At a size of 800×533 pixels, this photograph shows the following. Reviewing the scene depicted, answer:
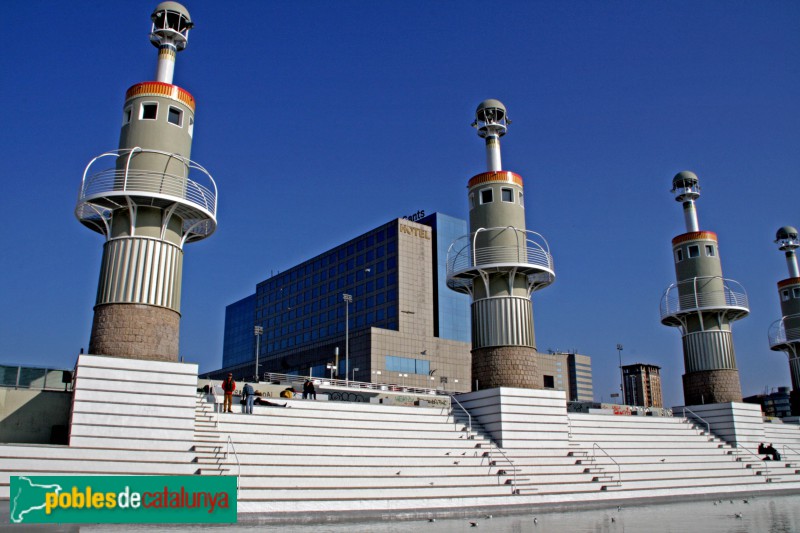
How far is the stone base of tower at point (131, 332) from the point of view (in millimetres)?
22562

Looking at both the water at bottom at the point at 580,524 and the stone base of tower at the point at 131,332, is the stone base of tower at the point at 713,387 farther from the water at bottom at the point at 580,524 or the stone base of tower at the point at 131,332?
the stone base of tower at the point at 131,332

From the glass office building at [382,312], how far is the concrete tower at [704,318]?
37293mm

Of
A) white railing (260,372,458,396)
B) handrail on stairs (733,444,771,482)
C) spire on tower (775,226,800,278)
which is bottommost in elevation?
handrail on stairs (733,444,771,482)

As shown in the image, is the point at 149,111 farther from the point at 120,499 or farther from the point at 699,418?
the point at 699,418

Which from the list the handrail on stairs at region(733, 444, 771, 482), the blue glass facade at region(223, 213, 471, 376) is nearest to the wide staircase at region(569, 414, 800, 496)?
the handrail on stairs at region(733, 444, 771, 482)

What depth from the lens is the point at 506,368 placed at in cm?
3109

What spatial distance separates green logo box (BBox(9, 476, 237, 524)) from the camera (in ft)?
41.2

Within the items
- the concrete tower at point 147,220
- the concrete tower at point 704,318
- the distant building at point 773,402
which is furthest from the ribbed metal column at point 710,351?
the distant building at point 773,402

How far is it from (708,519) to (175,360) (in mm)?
18007

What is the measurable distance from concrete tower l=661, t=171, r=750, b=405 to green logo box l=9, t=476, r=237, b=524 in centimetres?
3512

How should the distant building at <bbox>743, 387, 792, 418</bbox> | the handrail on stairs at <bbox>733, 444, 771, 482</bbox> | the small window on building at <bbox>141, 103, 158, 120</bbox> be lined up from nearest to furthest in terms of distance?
the small window on building at <bbox>141, 103, 158, 120</bbox> → the handrail on stairs at <bbox>733, 444, 771, 482</bbox> → the distant building at <bbox>743, 387, 792, 418</bbox>

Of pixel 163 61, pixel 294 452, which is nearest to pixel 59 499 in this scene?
pixel 294 452

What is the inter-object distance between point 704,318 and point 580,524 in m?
28.4

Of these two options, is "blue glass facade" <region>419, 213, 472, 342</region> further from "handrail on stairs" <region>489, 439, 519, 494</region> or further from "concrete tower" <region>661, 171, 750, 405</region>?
"handrail on stairs" <region>489, 439, 519, 494</region>
